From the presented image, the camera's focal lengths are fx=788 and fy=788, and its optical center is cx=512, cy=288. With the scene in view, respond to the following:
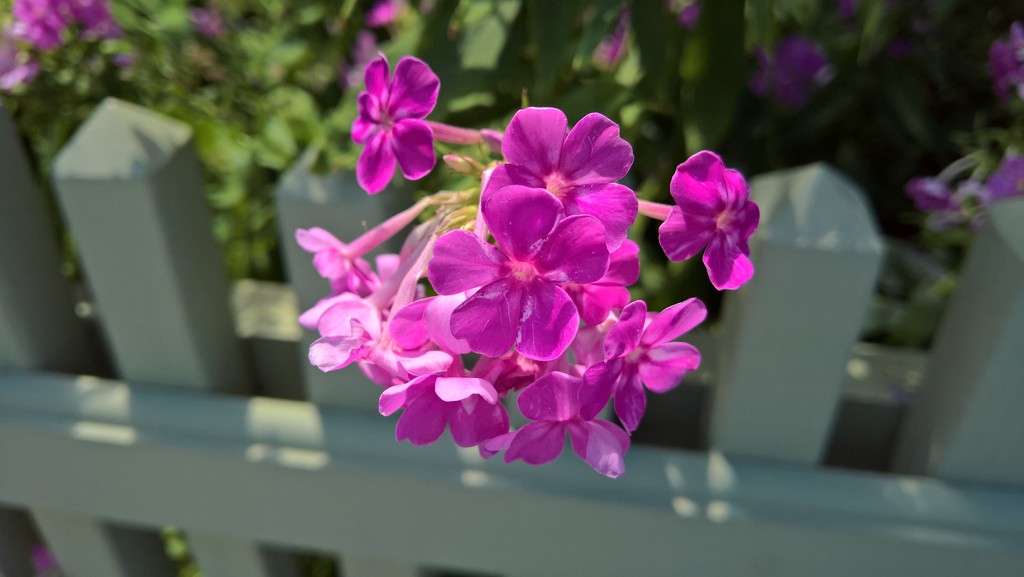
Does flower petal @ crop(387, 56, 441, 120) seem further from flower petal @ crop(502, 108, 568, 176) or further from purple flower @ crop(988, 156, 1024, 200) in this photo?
purple flower @ crop(988, 156, 1024, 200)

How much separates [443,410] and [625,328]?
13 centimetres

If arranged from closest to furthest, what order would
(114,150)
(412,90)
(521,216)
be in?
(521,216) < (412,90) < (114,150)

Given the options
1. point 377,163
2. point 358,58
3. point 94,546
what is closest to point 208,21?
point 358,58

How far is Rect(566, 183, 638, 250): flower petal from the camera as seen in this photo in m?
0.43

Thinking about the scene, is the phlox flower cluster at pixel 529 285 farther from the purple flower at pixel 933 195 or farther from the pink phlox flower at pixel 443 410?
the purple flower at pixel 933 195

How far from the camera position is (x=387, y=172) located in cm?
54

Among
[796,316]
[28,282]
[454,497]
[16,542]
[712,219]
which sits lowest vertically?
[16,542]

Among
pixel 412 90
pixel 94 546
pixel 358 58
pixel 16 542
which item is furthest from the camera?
pixel 358 58

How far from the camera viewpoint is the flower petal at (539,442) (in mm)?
486

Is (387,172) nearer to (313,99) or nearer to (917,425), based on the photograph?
(917,425)

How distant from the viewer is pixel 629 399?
1.61 feet

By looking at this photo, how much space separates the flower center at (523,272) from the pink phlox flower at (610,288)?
1.6 inches

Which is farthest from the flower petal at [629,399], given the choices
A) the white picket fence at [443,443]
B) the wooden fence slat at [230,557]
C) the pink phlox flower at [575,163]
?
the wooden fence slat at [230,557]

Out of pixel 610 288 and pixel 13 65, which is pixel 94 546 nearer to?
pixel 13 65
